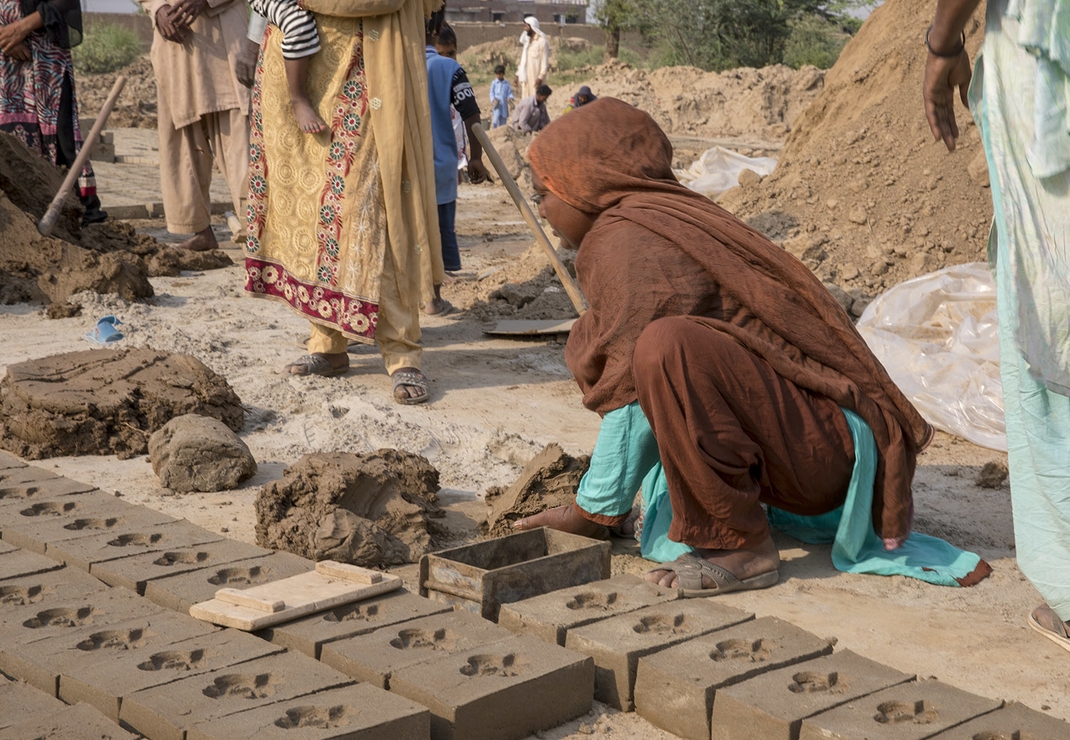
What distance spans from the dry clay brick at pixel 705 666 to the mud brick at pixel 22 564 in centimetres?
156

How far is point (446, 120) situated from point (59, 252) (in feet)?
7.76

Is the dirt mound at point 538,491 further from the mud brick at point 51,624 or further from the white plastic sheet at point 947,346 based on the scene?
the white plastic sheet at point 947,346

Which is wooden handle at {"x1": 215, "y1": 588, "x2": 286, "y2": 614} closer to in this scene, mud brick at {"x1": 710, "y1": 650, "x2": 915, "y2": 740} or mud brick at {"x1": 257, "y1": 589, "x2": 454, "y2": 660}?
mud brick at {"x1": 257, "y1": 589, "x2": 454, "y2": 660}

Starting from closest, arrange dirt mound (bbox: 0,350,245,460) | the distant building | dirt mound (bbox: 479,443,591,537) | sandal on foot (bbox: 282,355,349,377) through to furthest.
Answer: dirt mound (bbox: 479,443,591,537) → dirt mound (bbox: 0,350,245,460) → sandal on foot (bbox: 282,355,349,377) → the distant building

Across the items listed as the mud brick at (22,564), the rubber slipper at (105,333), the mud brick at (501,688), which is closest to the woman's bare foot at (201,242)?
the rubber slipper at (105,333)

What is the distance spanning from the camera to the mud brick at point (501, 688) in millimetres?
2264

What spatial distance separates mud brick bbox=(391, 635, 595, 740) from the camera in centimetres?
226

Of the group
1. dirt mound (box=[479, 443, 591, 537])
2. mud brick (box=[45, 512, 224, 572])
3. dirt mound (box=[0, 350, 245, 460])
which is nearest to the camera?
mud brick (box=[45, 512, 224, 572])

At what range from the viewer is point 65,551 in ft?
10.1

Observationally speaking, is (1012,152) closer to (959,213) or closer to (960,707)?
(960,707)

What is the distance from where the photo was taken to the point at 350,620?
2689mm

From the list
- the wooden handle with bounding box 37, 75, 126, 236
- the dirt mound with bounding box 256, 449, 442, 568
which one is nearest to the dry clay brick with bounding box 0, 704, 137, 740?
the dirt mound with bounding box 256, 449, 442, 568

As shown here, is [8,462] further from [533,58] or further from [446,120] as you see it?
[533,58]

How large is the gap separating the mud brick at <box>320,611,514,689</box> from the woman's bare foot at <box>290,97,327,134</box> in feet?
8.94
